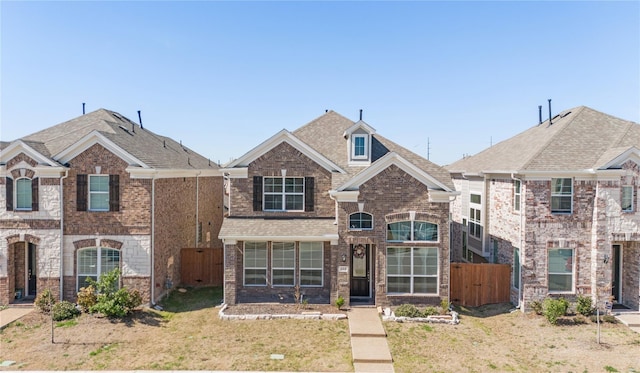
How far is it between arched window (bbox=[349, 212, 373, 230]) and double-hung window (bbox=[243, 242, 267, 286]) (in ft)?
12.8

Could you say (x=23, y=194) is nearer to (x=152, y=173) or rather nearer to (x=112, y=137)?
(x=112, y=137)

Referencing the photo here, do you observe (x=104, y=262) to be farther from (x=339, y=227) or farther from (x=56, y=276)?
(x=339, y=227)

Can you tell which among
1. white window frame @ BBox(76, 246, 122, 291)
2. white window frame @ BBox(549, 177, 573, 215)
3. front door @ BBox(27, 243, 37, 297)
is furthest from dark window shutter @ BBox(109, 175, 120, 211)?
white window frame @ BBox(549, 177, 573, 215)

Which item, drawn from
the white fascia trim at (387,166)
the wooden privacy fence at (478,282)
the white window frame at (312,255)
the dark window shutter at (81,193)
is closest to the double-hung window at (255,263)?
the white window frame at (312,255)

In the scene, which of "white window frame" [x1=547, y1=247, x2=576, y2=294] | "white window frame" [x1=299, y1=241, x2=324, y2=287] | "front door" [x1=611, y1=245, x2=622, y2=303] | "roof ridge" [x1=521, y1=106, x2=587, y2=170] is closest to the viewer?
"white window frame" [x1=547, y1=247, x2=576, y2=294]

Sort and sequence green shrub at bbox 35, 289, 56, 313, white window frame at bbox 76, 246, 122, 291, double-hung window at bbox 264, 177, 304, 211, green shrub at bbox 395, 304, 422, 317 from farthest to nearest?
double-hung window at bbox 264, 177, 304, 211, white window frame at bbox 76, 246, 122, 291, green shrub at bbox 35, 289, 56, 313, green shrub at bbox 395, 304, 422, 317

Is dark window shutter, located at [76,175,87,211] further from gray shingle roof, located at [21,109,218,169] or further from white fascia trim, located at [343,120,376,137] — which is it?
white fascia trim, located at [343,120,376,137]

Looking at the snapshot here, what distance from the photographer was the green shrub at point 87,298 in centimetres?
1469

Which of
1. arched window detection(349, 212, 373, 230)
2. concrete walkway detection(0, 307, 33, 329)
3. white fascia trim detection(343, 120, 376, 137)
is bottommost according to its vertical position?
concrete walkway detection(0, 307, 33, 329)

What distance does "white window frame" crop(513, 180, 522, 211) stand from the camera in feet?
52.2

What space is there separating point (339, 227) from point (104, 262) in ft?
33.0

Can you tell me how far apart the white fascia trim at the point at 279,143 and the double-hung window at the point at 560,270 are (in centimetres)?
948

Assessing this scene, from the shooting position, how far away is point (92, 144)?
15.7m

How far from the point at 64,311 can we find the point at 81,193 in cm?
471
